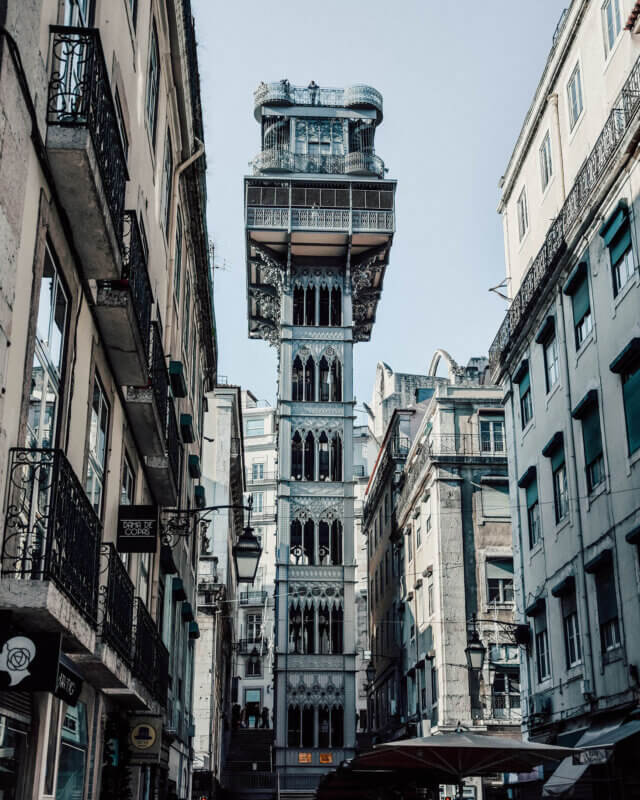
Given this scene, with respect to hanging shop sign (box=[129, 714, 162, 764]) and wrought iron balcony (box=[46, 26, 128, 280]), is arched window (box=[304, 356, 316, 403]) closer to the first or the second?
hanging shop sign (box=[129, 714, 162, 764])

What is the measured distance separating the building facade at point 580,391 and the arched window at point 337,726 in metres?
22.5

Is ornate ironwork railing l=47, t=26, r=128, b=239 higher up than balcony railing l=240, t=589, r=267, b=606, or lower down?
lower down

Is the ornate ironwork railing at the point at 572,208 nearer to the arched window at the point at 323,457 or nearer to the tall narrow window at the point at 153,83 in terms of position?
the tall narrow window at the point at 153,83

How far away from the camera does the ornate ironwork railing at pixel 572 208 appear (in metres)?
16.9

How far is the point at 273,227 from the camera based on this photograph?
49438mm

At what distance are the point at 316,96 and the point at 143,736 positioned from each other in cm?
4545

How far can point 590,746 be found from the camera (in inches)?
597

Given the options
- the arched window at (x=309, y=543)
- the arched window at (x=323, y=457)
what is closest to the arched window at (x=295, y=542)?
the arched window at (x=309, y=543)

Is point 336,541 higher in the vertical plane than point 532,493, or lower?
higher

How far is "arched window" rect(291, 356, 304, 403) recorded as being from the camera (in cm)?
4889

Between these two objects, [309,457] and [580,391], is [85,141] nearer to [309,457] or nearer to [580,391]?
[580,391]

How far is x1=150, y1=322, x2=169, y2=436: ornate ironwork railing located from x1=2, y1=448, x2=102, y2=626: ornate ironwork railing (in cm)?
491

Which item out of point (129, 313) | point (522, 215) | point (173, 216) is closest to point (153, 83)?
point (173, 216)

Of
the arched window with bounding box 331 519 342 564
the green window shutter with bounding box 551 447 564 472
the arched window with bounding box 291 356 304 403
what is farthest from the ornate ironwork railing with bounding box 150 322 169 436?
the arched window with bounding box 291 356 304 403
